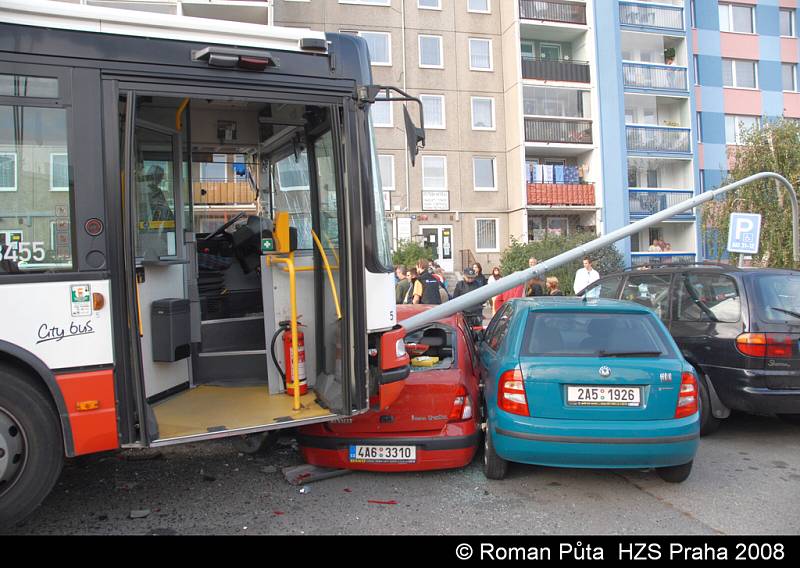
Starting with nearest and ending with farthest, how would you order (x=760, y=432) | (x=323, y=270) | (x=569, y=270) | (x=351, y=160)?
(x=351, y=160), (x=323, y=270), (x=760, y=432), (x=569, y=270)

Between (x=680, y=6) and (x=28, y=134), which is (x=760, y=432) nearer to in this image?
(x=28, y=134)

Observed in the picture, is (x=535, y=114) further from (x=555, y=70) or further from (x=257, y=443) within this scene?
(x=257, y=443)

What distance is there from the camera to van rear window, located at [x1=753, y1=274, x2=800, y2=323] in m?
5.87

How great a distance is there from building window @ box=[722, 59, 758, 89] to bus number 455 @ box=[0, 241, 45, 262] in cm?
3526

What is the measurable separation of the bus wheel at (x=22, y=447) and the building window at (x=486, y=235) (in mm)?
25161

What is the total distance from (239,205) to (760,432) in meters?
6.27

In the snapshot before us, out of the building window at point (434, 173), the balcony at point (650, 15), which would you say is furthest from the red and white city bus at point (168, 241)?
the balcony at point (650, 15)

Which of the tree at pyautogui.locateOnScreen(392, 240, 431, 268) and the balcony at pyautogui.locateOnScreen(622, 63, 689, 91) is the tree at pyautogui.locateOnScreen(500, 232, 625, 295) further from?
the balcony at pyautogui.locateOnScreen(622, 63, 689, 91)

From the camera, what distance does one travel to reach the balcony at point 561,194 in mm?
27500

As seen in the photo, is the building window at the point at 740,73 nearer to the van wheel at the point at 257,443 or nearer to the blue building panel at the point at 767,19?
the blue building panel at the point at 767,19

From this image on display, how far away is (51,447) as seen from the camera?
146 inches

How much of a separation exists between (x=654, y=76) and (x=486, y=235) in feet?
37.6

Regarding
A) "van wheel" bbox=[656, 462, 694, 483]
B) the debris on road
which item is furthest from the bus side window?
"van wheel" bbox=[656, 462, 694, 483]

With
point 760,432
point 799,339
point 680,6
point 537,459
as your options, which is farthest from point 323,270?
point 680,6
